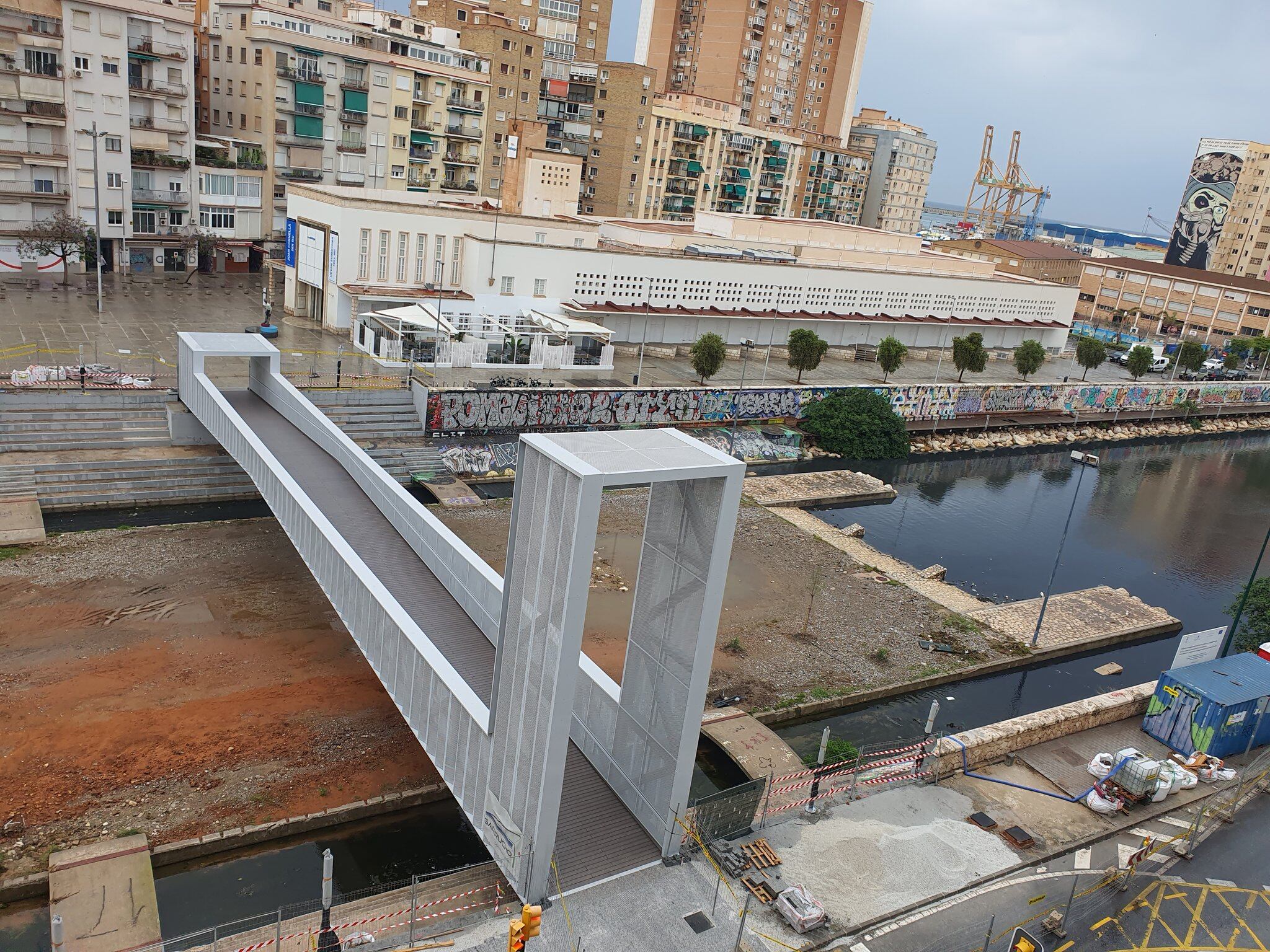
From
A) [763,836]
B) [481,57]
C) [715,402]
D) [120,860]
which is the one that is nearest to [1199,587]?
[715,402]

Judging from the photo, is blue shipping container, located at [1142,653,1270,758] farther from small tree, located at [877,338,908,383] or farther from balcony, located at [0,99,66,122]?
balcony, located at [0,99,66,122]

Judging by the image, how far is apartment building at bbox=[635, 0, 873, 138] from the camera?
9825 centimetres

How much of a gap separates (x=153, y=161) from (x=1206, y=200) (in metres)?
100

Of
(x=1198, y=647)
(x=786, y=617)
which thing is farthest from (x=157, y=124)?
(x=1198, y=647)

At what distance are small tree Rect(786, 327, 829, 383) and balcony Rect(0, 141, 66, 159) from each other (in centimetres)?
3615

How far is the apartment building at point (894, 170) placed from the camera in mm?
108000

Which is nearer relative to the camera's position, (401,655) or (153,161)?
(401,655)

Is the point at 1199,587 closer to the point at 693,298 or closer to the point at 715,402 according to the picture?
the point at 715,402

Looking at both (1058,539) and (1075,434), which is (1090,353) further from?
(1058,539)

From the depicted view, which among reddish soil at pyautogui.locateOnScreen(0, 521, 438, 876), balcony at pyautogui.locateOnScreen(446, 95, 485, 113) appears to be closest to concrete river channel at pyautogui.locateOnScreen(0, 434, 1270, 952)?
reddish soil at pyautogui.locateOnScreen(0, 521, 438, 876)

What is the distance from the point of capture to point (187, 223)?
51125mm

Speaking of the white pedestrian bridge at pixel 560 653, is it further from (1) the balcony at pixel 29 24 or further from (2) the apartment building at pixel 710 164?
(2) the apartment building at pixel 710 164

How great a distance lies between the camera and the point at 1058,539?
35.8 meters

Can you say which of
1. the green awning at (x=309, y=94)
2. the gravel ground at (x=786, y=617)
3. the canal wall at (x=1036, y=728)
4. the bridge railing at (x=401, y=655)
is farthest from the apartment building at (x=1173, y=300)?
the bridge railing at (x=401, y=655)
